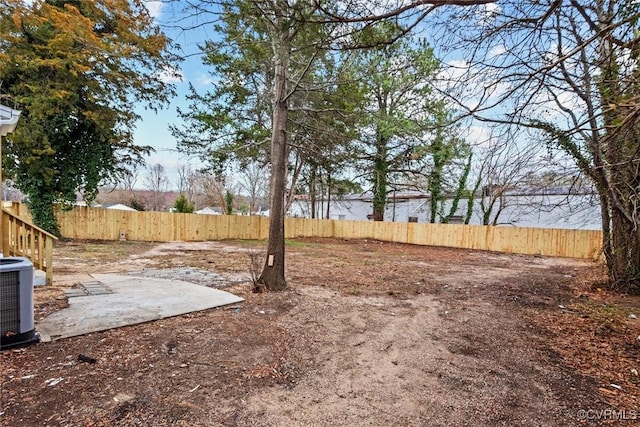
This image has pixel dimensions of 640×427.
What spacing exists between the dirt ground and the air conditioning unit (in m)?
0.11

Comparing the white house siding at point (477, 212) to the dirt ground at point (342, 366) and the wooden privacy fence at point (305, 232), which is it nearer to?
the wooden privacy fence at point (305, 232)

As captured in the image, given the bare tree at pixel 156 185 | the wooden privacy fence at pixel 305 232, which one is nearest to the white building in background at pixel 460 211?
the wooden privacy fence at pixel 305 232

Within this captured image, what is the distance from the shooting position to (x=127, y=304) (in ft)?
13.4

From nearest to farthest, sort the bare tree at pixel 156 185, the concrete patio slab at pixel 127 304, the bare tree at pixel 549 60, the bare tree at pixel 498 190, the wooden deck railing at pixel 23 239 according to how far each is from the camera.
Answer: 1. the bare tree at pixel 549 60
2. the concrete patio slab at pixel 127 304
3. the wooden deck railing at pixel 23 239
4. the bare tree at pixel 498 190
5. the bare tree at pixel 156 185

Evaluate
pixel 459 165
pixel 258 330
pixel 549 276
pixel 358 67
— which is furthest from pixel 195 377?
pixel 459 165

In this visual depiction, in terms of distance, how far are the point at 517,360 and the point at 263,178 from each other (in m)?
23.8

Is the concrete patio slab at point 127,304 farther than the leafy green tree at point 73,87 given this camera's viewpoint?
No

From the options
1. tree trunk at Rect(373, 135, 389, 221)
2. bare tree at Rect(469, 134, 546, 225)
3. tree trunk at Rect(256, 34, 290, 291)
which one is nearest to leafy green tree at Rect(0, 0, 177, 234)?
tree trunk at Rect(256, 34, 290, 291)

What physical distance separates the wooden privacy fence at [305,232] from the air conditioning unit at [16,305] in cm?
1131

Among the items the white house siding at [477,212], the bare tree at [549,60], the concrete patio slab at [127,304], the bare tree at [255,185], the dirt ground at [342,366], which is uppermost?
the bare tree at [255,185]

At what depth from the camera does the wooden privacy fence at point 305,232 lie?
12.5m

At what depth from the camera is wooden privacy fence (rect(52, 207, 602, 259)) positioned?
40.9 feet

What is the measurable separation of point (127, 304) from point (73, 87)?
9.50 meters

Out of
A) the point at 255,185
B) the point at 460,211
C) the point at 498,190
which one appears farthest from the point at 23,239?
the point at 255,185
